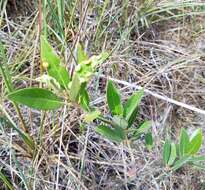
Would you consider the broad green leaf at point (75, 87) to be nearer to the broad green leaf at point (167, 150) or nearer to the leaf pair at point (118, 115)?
the leaf pair at point (118, 115)

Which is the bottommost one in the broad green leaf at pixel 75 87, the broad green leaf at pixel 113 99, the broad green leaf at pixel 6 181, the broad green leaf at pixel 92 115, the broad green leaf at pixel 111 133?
the broad green leaf at pixel 6 181

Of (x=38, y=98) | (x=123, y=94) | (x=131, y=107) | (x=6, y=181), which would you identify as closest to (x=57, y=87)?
(x=38, y=98)

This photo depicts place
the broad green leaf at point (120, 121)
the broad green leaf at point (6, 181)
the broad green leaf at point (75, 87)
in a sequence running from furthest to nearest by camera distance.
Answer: the broad green leaf at point (6, 181) < the broad green leaf at point (120, 121) < the broad green leaf at point (75, 87)

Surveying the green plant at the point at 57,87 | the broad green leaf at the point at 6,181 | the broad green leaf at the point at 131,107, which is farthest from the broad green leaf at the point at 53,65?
the broad green leaf at the point at 6,181

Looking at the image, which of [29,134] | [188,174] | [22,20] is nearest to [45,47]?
[29,134]

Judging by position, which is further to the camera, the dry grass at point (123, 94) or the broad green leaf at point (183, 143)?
the dry grass at point (123, 94)

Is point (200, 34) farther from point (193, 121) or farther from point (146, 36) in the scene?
point (193, 121)

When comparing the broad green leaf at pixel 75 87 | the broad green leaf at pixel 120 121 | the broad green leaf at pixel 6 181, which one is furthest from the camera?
the broad green leaf at pixel 6 181
